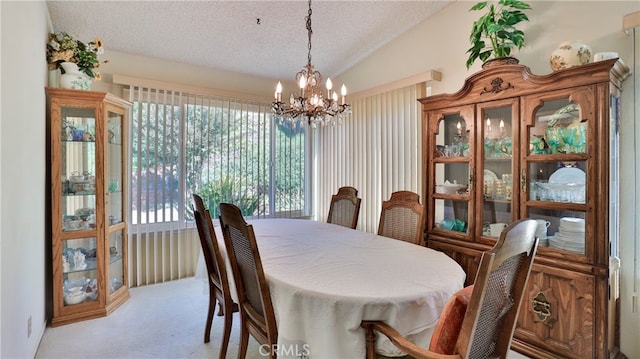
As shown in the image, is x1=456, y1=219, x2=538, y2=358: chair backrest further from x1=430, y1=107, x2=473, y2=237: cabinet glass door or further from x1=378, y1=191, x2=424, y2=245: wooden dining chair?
x1=430, y1=107, x2=473, y2=237: cabinet glass door

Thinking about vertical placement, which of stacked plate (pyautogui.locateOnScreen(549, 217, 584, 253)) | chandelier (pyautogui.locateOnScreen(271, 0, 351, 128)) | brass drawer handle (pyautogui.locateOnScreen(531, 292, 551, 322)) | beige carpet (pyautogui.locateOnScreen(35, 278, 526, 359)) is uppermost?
chandelier (pyautogui.locateOnScreen(271, 0, 351, 128))

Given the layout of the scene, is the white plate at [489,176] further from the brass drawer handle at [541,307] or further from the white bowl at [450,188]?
the brass drawer handle at [541,307]

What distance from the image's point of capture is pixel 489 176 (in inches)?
98.7

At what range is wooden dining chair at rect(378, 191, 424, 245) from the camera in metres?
2.45

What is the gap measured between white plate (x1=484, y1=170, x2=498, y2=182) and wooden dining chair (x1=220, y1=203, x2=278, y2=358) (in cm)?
192

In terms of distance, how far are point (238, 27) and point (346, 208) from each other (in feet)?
6.84

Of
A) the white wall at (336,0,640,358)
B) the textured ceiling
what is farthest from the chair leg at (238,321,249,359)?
the textured ceiling

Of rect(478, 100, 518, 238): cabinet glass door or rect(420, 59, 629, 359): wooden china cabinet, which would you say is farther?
rect(478, 100, 518, 238): cabinet glass door

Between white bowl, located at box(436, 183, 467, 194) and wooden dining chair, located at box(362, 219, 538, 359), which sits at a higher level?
white bowl, located at box(436, 183, 467, 194)

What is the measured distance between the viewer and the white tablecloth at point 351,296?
130cm

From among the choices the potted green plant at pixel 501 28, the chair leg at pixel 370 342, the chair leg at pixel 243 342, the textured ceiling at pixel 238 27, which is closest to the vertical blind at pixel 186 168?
the textured ceiling at pixel 238 27

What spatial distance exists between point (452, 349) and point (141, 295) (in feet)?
10.3

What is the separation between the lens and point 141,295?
3230mm

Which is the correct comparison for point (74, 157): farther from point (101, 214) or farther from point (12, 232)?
point (12, 232)
